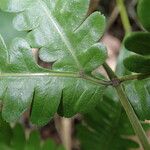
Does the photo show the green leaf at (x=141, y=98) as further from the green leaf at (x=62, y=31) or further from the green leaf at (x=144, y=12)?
the green leaf at (x=144, y=12)

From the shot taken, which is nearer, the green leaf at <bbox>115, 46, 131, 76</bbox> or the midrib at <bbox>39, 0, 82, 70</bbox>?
the midrib at <bbox>39, 0, 82, 70</bbox>

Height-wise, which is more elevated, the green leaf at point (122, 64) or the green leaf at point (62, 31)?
the green leaf at point (62, 31)

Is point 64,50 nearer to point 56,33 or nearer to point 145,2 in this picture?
point 56,33

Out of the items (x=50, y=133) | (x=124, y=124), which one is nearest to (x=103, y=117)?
(x=124, y=124)

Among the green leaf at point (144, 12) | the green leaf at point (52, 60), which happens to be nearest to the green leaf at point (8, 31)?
the green leaf at point (52, 60)

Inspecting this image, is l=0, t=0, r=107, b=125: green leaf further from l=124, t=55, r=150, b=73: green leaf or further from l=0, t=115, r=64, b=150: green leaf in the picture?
l=0, t=115, r=64, b=150: green leaf

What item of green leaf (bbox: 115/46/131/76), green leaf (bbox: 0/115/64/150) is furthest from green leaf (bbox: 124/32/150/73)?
green leaf (bbox: 0/115/64/150)


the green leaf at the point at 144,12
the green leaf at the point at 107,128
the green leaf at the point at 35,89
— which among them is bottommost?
the green leaf at the point at 107,128
